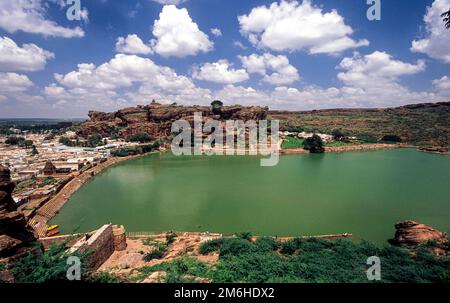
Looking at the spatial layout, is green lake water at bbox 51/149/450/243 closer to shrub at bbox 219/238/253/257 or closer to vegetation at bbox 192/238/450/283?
vegetation at bbox 192/238/450/283

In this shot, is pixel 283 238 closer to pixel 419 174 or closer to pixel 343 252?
pixel 343 252

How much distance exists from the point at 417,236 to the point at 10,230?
55.6 ft

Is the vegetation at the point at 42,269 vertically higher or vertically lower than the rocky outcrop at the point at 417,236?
higher

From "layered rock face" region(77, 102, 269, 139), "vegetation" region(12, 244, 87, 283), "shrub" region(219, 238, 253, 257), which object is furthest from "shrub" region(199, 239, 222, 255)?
"layered rock face" region(77, 102, 269, 139)

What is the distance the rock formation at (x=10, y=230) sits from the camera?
885 cm

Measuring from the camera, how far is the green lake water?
51.6ft

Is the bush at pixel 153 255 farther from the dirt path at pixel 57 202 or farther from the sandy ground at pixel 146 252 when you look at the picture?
the dirt path at pixel 57 202

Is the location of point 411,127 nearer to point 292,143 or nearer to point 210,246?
point 292,143

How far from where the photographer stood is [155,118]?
6291cm

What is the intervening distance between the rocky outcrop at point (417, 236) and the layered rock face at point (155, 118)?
51.8 meters

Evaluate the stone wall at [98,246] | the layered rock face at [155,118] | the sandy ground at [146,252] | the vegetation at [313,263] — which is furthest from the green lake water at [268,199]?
the layered rock face at [155,118]

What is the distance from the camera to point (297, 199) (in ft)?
66.0
